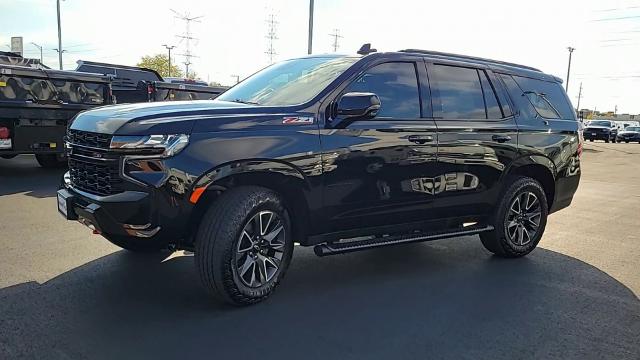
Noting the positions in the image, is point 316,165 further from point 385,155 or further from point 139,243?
point 139,243

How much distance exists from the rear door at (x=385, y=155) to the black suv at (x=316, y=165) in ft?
0.04

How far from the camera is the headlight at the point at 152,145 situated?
3637 mm

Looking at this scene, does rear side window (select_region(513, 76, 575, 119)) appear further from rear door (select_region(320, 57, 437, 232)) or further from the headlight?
the headlight

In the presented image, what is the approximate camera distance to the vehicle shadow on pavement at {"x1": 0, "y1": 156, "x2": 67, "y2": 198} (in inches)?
336

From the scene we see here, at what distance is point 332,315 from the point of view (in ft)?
13.1

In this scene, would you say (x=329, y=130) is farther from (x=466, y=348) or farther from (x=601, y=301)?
(x=601, y=301)

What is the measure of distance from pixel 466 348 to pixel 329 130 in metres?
1.85

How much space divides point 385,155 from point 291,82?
1.03 metres

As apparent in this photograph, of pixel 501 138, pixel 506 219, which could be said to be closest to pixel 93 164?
pixel 501 138

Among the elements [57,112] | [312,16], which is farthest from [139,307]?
[312,16]

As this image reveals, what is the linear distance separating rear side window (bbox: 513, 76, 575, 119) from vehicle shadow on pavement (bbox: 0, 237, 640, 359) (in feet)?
6.00

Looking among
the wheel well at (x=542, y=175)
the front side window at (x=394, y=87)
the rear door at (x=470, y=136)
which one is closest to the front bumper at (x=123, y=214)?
the front side window at (x=394, y=87)

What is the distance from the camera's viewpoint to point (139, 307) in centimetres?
395

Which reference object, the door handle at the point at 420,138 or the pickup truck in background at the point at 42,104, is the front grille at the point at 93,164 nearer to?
the door handle at the point at 420,138
